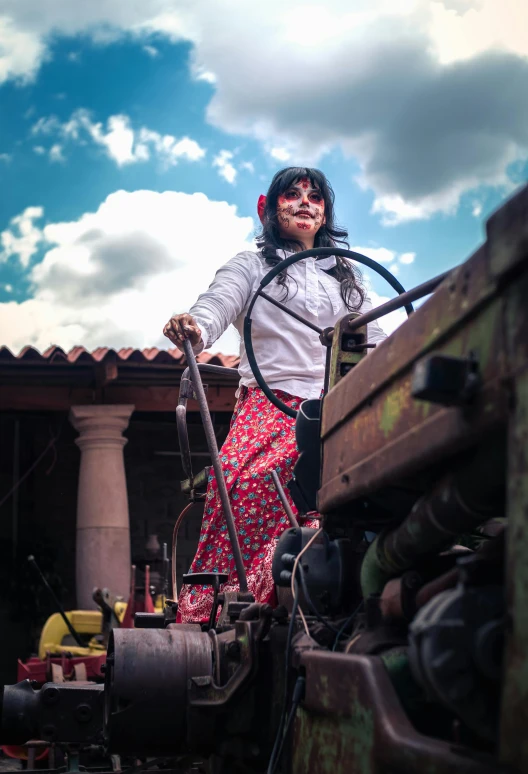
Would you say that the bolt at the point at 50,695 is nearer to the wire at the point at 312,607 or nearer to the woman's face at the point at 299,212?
the wire at the point at 312,607

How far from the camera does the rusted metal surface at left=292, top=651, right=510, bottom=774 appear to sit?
124cm

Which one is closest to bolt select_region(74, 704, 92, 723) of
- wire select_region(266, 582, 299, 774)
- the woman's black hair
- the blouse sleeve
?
wire select_region(266, 582, 299, 774)

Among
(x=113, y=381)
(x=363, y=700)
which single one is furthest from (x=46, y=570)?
(x=363, y=700)

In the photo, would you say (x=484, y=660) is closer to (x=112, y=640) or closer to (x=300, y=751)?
(x=300, y=751)

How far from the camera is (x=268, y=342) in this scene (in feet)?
10.2

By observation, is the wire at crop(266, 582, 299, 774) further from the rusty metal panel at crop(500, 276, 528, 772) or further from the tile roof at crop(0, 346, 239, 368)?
the tile roof at crop(0, 346, 239, 368)

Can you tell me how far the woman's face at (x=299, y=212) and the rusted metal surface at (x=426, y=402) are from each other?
1486mm

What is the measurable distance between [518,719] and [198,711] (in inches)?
41.7

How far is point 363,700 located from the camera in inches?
57.6

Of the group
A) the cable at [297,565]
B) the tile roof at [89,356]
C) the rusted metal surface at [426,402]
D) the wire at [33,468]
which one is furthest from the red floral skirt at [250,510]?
the wire at [33,468]

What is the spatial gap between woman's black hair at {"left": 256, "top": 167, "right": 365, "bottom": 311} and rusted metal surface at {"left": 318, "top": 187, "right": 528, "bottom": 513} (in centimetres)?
137

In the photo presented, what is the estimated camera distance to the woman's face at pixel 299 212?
10.8 ft

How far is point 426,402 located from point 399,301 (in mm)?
676

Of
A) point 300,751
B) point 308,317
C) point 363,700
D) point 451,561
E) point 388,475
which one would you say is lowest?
point 300,751
